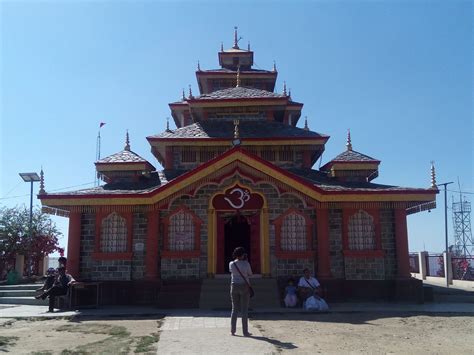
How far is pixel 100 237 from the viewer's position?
15531mm

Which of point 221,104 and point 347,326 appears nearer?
point 347,326

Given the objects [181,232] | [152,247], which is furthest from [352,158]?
[152,247]

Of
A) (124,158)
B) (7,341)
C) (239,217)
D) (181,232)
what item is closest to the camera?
(7,341)

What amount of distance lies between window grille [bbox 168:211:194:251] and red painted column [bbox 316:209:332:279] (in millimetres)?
3984

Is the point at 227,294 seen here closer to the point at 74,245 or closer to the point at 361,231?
the point at 361,231

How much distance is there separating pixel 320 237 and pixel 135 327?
672 cm

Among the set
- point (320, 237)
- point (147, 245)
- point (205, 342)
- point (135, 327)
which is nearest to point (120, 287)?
point (147, 245)

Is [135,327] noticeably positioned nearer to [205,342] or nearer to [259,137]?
[205,342]

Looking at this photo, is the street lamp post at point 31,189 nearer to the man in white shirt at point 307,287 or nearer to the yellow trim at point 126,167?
the yellow trim at point 126,167

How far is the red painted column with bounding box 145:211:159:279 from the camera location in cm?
1509

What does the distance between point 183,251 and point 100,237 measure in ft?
8.91

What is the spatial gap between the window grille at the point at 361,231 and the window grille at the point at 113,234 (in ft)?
23.7

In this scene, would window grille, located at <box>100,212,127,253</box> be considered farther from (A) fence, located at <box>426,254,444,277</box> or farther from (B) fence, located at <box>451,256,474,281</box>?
(A) fence, located at <box>426,254,444,277</box>

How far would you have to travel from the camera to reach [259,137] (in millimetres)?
17375
